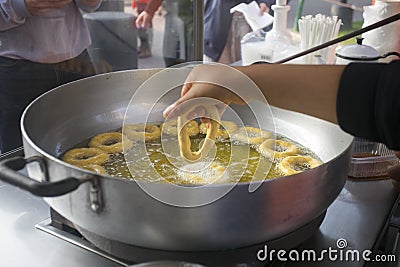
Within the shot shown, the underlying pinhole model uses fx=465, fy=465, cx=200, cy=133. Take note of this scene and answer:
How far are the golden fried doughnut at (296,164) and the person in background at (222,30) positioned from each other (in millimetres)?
1876

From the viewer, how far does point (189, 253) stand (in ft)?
2.34

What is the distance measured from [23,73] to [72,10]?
0.28m

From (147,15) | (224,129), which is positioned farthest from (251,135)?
(147,15)

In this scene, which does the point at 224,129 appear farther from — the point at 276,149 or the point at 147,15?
the point at 147,15

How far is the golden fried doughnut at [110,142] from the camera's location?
42.6 inches

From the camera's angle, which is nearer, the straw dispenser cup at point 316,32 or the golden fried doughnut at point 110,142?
the golden fried doughnut at point 110,142

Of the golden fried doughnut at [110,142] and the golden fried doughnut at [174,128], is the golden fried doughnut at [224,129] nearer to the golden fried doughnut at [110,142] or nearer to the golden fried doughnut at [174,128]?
the golden fried doughnut at [174,128]

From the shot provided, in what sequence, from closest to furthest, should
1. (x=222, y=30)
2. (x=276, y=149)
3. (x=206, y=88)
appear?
(x=206, y=88)
(x=276, y=149)
(x=222, y=30)

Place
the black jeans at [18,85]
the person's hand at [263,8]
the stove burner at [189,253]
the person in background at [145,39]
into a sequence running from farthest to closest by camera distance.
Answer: the person in background at [145,39] → the person's hand at [263,8] → the black jeans at [18,85] → the stove burner at [189,253]

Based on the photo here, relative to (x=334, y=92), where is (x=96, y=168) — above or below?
below

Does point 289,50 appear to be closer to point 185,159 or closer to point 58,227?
point 185,159

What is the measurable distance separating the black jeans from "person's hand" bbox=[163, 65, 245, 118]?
2.80 feet

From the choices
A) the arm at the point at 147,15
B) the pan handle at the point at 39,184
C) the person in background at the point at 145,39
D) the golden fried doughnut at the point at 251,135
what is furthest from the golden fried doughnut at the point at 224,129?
the person in background at the point at 145,39

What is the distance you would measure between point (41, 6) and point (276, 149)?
894 mm
